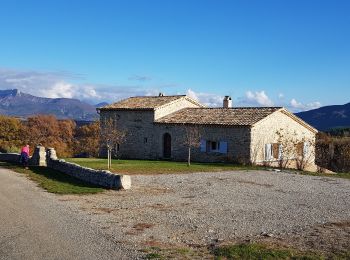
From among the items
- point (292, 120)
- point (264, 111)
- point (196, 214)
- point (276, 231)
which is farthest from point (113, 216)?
point (292, 120)

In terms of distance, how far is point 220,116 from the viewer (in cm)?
3447

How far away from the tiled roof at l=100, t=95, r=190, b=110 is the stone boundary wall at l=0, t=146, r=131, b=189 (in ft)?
41.0

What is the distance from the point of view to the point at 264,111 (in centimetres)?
3350

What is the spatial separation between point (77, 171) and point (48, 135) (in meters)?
61.1

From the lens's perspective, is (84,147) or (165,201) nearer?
(165,201)

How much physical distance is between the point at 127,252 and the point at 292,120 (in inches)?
1178

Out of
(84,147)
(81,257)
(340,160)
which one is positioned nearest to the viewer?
(81,257)

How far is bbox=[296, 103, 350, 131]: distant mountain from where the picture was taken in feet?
487

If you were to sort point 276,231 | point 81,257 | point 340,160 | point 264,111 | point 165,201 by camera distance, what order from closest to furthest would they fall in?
point 81,257, point 276,231, point 165,201, point 264,111, point 340,160

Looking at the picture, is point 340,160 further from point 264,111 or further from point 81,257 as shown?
point 81,257

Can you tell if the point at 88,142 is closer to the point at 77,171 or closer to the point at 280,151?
the point at 280,151

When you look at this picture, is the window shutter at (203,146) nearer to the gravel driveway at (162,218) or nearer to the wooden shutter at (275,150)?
the wooden shutter at (275,150)

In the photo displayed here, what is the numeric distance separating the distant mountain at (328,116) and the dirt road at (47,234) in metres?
142

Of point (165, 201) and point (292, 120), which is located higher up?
point (292, 120)
